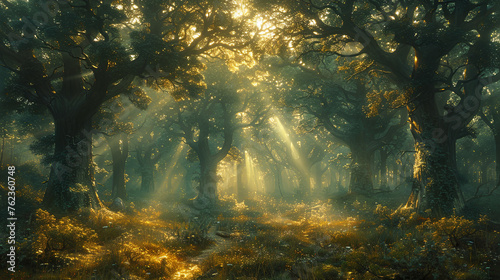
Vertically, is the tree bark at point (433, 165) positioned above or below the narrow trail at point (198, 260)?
above

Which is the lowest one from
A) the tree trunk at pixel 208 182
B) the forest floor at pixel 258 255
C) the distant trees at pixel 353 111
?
the forest floor at pixel 258 255

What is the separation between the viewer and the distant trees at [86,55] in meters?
12.3

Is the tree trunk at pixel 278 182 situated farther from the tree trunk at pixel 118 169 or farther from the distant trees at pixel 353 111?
the tree trunk at pixel 118 169

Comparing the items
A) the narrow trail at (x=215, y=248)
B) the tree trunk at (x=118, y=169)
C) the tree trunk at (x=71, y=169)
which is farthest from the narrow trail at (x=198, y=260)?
the tree trunk at (x=118, y=169)

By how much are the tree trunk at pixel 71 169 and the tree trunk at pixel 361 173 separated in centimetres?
1935

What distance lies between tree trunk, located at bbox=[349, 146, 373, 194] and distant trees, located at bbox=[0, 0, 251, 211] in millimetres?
14952

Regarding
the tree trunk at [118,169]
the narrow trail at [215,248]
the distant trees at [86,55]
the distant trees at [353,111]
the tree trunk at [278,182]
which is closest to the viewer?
the narrow trail at [215,248]

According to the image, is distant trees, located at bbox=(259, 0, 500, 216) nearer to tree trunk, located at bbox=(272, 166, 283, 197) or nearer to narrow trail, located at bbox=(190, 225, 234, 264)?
narrow trail, located at bbox=(190, 225, 234, 264)

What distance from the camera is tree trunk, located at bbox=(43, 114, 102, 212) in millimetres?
13117

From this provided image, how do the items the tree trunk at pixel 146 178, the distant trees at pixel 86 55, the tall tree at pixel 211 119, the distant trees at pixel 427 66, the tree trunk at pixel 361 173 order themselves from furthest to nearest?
1. the tree trunk at pixel 146 178
2. the tall tree at pixel 211 119
3. the tree trunk at pixel 361 173
4. the distant trees at pixel 427 66
5. the distant trees at pixel 86 55

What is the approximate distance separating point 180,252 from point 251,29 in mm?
11274

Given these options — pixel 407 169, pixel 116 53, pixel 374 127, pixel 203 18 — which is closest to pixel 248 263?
pixel 116 53

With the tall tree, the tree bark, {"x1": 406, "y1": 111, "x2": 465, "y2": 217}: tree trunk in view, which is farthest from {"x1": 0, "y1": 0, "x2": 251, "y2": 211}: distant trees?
the tall tree

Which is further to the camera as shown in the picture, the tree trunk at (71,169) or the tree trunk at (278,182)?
the tree trunk at (278,182)
